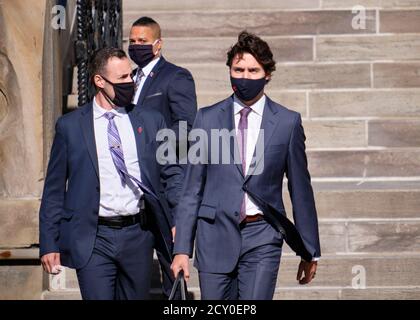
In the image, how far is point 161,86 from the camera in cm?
860

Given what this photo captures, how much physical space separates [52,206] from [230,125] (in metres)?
1.11

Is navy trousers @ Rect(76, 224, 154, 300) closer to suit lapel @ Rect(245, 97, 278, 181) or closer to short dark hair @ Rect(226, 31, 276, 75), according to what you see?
suit lapel @ Rect(245, 97, 278, 181)

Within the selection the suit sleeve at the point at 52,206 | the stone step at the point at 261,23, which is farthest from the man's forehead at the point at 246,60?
the stone step at the point at 261,23

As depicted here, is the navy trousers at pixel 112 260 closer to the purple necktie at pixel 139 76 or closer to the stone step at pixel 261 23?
the purple necktie at pixel 139 76

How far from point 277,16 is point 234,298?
5.89m

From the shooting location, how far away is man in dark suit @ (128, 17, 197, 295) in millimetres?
Result: 8500

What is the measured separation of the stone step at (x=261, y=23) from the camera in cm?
1227

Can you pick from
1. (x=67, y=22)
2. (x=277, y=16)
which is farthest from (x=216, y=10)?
(x=67, y=22)

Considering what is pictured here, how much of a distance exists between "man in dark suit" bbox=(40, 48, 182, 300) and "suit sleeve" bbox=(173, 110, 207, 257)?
0.36 metres

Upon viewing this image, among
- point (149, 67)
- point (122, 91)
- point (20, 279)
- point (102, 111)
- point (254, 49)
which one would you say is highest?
point (254, 49)

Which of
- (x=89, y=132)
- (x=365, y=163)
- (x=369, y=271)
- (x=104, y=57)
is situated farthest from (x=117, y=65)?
(x=365, y=163)

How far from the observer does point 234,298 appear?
22.5 ft

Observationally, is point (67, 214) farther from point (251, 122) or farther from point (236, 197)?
point (251, 122)
